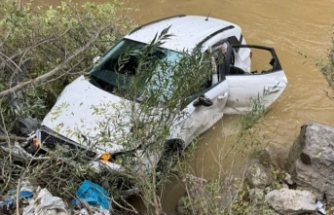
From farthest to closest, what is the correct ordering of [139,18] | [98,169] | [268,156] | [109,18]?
[139,18]
[109,18]
[268,156]
[98,169]

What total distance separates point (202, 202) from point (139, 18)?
23.7 feet

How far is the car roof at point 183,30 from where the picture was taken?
6.63m

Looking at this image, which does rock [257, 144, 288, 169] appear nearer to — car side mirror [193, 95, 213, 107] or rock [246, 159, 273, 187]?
rock [246, 159, 273, 187]

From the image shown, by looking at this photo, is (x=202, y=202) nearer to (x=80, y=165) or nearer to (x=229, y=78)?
(x=80, y=165)

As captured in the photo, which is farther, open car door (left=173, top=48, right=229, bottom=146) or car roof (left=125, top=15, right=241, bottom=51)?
car roof (left=125, top=15, right=241, bottom=51)

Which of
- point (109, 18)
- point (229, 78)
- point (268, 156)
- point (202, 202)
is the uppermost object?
point (109, 18)

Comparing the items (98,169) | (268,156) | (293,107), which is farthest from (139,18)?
(98,169)

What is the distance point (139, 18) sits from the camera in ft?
37.0

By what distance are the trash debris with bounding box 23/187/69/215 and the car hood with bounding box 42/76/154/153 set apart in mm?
737

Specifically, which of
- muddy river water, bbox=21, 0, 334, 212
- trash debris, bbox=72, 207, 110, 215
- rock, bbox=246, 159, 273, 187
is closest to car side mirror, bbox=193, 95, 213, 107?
muddy river water, bbox=21, 0, 334, 212

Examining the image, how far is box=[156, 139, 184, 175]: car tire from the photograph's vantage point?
528 centimetres

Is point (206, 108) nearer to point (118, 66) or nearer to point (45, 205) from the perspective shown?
point (118, 66)

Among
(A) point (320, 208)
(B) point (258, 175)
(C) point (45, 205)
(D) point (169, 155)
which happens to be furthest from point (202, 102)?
(C) point (45, 205)

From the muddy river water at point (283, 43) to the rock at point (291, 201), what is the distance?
917 mm
